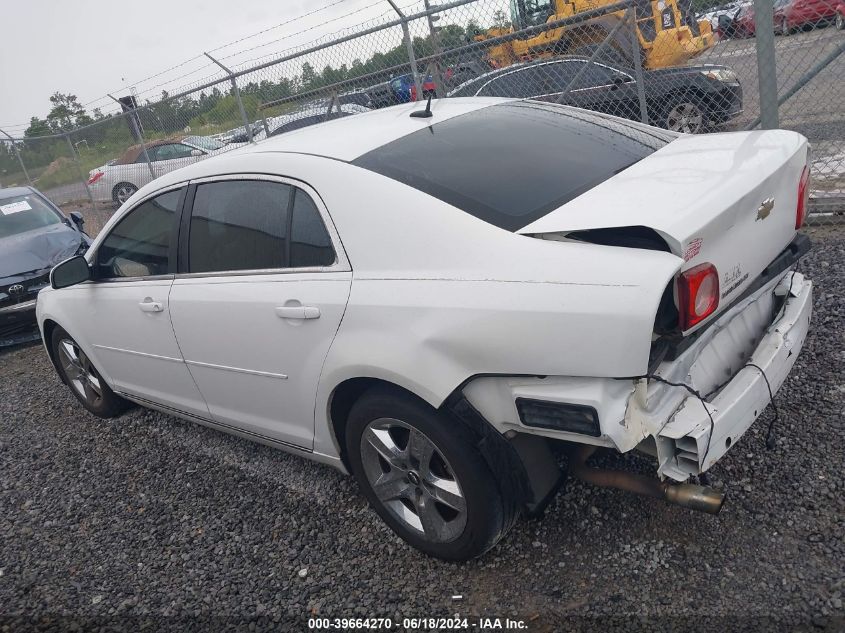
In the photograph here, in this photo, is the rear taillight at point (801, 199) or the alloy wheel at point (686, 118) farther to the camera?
the alloy wheel at point (686, 118)

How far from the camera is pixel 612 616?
7.58ft

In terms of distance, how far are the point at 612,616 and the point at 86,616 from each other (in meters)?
2.10

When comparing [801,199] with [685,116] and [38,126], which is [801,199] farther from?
[38,126]

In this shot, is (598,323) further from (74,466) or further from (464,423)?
(74,466)

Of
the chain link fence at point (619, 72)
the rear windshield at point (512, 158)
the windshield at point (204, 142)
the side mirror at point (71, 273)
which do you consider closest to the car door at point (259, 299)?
the rear windshield at point (512, 158)

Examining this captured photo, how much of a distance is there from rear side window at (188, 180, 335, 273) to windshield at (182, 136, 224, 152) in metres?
8.20

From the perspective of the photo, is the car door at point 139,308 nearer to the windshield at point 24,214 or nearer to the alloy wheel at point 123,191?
the windshield at point 24,214

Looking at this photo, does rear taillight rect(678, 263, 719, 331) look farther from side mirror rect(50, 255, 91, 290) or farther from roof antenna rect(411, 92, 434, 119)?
side mirror rect(50, 255, 91, 290)

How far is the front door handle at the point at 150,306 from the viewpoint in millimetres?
3471

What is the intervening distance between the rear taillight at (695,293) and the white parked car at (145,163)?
8.71 m

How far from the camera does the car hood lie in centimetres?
703

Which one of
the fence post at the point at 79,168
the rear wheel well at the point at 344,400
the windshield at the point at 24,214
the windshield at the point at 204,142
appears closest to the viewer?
the rear wheel well at the point at 344,400

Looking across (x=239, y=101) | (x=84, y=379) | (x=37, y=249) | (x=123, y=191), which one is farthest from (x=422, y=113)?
(x=123, y=191)

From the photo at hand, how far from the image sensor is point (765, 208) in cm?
245
